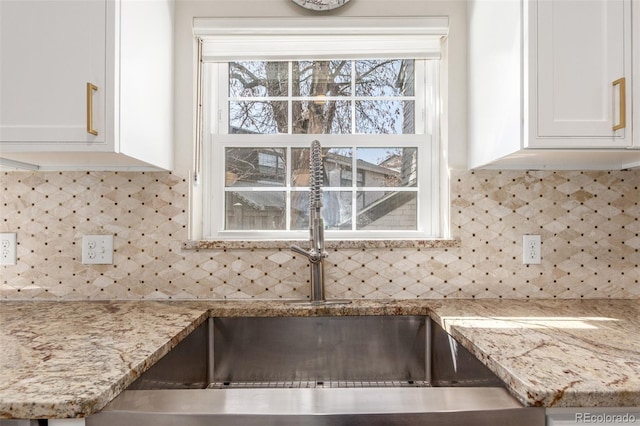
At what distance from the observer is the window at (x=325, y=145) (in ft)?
5.85

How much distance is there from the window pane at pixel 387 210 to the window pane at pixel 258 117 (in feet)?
1.50

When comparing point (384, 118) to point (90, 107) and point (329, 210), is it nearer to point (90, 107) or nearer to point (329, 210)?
point (329, 210)

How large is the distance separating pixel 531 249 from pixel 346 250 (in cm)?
71

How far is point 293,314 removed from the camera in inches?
59.0

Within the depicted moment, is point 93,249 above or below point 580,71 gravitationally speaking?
below

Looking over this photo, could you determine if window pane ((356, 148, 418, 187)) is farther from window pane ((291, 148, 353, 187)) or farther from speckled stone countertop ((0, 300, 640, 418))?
speckled stone countertop ((0, 300, 640, 418))

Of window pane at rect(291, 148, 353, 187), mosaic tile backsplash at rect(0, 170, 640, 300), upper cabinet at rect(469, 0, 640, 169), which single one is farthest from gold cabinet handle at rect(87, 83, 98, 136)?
upper cabinet at rect(469, 0, 640, 169)

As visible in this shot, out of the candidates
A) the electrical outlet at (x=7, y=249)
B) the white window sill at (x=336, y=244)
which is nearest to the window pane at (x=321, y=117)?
the white window sill at (x=336, y=244)

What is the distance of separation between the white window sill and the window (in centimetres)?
11

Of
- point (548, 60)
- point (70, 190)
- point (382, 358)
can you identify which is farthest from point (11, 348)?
point (548, 60)

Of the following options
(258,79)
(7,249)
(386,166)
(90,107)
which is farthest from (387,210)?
(7,249)

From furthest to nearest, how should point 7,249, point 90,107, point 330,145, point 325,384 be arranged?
point 330,145 < point 7,249 < point 325,384 < point 90,107

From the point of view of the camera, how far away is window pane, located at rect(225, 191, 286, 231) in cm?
179

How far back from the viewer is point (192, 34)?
1691mm
